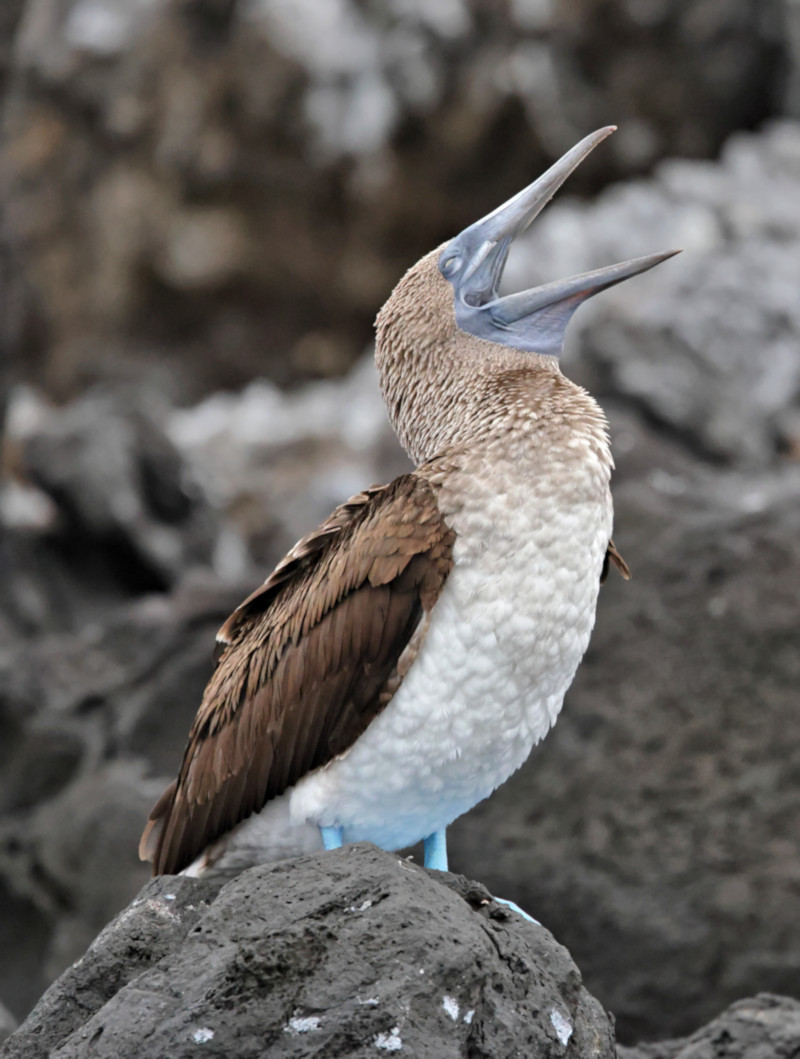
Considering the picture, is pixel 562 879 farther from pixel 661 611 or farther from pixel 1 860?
pixel 1 860

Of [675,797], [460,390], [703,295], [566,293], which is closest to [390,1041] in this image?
[460,390]

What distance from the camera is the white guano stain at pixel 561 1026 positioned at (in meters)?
3.04

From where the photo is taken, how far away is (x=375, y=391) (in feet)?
55.4

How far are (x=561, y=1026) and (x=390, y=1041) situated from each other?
1.64 ft

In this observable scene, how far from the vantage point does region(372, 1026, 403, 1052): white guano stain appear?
8.91ft

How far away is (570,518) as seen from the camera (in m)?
3.65

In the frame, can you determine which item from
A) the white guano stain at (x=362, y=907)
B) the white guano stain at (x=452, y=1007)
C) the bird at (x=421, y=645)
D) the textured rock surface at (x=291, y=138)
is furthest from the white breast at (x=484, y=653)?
the textured rock surface at (x=291, y=138)

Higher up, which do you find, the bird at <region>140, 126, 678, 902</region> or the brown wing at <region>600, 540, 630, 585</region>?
the bird at <region>140, 126, 678, 902</region>

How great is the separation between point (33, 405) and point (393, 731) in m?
15.4

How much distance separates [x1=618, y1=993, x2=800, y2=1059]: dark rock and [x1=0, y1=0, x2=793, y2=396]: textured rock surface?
14665 mm

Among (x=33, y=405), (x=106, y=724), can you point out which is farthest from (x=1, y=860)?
(x=33, y=405)

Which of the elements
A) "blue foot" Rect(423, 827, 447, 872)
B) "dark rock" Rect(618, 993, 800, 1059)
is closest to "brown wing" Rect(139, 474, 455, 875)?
"blue foot" Rect(423, 827, 447, 872)

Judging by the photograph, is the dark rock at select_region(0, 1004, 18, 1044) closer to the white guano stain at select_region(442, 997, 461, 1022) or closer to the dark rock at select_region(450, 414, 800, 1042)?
the white guano stain at select_region(442, 997, 461, 1022)

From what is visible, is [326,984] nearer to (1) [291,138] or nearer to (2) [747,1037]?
(2) [747,1037]
